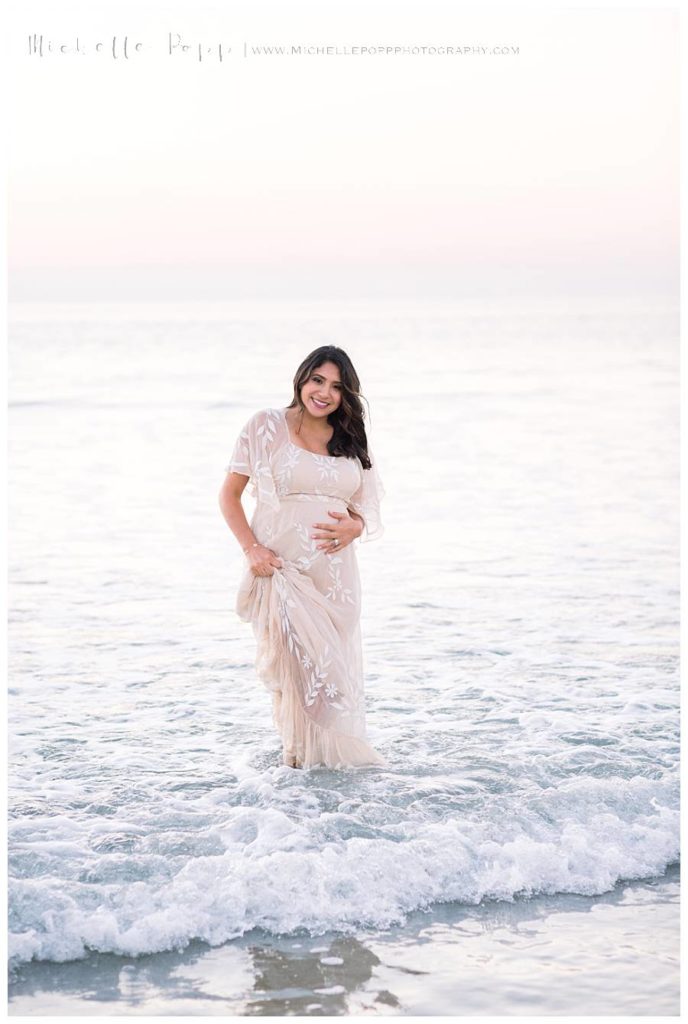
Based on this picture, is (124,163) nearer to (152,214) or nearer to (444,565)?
(152,214)

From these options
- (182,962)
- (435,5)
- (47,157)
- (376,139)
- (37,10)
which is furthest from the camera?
(376,139)

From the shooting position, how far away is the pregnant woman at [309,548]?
4918mm

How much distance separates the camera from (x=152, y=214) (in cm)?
2864

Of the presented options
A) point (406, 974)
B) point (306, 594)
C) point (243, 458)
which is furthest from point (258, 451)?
point (406, 974)

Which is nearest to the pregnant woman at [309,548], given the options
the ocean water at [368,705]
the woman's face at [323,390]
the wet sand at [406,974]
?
the woman's face at [323,390]

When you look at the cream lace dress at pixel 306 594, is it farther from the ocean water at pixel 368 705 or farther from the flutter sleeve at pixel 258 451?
the ocean water at pixel 368 705

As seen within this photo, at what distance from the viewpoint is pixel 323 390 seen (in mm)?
4828

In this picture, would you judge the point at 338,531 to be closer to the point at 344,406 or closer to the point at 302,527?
the point at 302,527

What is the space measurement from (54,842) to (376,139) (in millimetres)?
24152

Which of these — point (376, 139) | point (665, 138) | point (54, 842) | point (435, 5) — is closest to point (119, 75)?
point (376, 139)

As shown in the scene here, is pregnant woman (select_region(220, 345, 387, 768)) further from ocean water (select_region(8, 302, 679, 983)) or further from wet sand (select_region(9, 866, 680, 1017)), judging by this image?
wet sand (select_region(9, 866, 680, 1017))

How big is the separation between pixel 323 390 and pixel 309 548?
2.20 feet

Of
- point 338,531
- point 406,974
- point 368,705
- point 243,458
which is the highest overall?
point 243,458

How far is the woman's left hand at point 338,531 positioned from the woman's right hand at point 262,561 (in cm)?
19
